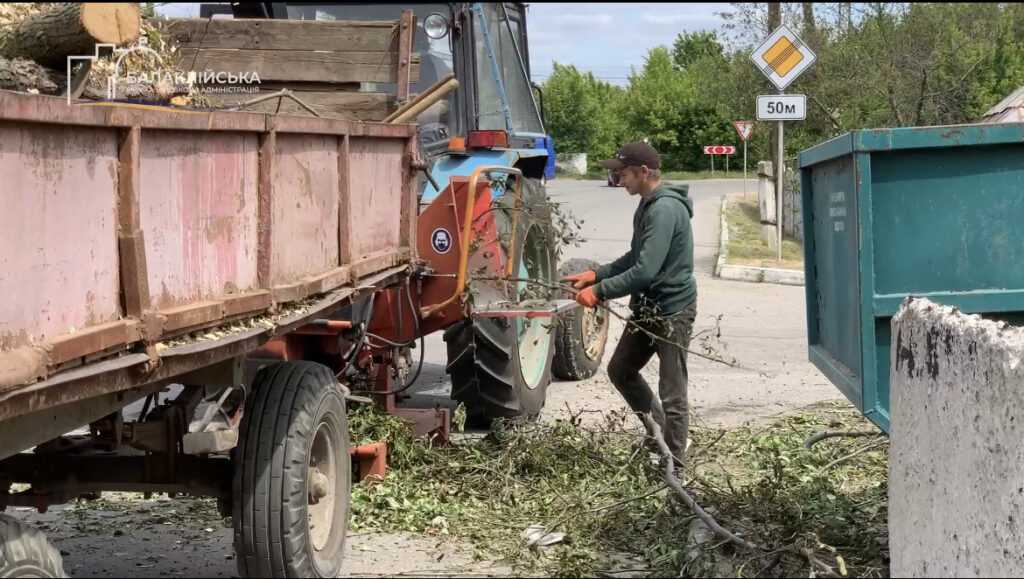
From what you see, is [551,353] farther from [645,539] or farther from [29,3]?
[29,3]

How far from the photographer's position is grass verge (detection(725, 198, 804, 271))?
57.9ft

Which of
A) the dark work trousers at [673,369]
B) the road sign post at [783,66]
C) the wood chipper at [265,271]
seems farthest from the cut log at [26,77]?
the road sign post at [783,66]

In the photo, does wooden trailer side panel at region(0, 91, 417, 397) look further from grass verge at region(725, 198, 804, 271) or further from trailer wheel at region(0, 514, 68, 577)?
grass verge at region(725, 198, 804, 271)

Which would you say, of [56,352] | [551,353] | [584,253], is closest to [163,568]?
[56,352]

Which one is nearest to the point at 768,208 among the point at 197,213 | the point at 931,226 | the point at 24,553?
the point at 931,226

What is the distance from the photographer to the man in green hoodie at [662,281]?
21.5 feet

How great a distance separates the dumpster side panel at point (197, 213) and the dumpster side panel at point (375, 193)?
1130 mm

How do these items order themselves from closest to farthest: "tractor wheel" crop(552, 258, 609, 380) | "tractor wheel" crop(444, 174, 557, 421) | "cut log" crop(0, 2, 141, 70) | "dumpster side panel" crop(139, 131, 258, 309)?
1. "dumpster side panel" crop(139, 131, 258, 309)
2. "cut log" crop(0, 2, 141, 70)
3. "tractor wheel" crop(444, 174, 557, 421)
4. "tractor wheel" crop(552, 258, 609, 380)

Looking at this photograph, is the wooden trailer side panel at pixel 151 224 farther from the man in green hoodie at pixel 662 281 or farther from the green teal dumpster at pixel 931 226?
the green teal dumpster at pixel 931 226

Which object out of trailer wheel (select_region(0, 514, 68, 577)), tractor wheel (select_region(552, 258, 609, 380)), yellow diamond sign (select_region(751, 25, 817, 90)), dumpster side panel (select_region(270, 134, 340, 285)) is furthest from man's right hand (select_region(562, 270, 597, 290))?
yellow diamond sign (select_region(751, 25, 817, 90))

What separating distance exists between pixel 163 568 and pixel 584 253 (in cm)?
1492

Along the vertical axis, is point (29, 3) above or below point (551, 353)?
above

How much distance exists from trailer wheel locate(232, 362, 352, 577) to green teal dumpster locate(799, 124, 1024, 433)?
2165 millimetres

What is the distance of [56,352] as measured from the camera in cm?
289
